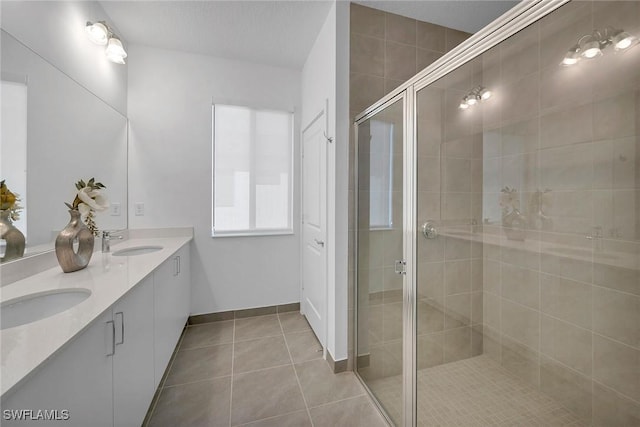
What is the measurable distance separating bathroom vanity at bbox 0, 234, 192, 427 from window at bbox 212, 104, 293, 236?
0.94 m

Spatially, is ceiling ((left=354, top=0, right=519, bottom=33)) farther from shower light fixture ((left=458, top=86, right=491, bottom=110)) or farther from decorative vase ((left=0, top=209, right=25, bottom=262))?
decorative vase ((left=0, top=209, right=25, bottom=262))

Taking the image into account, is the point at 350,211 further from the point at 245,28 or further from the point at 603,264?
the point at 245,28

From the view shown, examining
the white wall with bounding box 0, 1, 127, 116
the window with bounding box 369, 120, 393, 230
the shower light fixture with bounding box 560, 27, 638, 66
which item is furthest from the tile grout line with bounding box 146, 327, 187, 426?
the shower light fixture with bounding box 560, 27, 638, 66

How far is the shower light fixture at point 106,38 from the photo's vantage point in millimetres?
1821

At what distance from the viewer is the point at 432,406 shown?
1.23 m

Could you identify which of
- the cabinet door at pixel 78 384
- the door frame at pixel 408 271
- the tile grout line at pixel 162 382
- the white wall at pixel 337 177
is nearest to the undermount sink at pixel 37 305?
the cabinet door at pixel 78 384

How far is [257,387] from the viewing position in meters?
1.70

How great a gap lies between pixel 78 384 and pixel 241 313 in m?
1.97

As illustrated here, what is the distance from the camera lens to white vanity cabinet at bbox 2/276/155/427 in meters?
0.66

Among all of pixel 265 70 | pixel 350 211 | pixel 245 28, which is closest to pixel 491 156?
pixel 350 211

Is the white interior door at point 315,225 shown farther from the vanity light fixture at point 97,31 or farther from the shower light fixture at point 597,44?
the vanity light fixture at point 97,31

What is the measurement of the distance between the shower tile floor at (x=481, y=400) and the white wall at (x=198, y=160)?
5.85ft

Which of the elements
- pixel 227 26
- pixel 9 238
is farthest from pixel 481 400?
pixel 227 26

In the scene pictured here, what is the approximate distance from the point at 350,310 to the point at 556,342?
1111 millimetres
